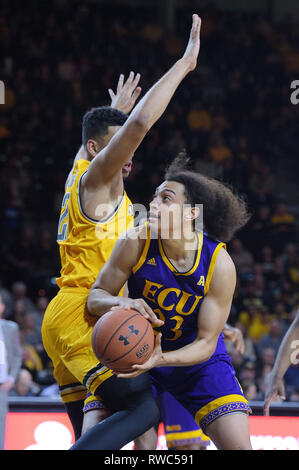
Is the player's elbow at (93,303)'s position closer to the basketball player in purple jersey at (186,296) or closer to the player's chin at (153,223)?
the basketball player in purple jersey at (186,296)

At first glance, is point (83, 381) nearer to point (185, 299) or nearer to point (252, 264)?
point (185, 299)

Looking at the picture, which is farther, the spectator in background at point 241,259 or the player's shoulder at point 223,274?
the spectator in background at point 241,259

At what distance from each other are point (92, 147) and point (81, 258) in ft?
2.12

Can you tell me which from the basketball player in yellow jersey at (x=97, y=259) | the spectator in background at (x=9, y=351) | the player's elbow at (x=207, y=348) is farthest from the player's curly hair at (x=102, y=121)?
the spectator in background at (x=9, y=351)

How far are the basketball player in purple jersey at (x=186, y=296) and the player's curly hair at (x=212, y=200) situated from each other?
1.0 inches

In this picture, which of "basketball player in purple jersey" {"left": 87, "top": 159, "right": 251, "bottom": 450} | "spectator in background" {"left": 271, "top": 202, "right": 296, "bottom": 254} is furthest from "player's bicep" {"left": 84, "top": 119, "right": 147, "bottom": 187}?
"spectator in background" {"left": 271, "top": 202, "right": 296, "bottom": 254}

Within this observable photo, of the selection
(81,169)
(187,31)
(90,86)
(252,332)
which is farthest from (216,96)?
(81,169)

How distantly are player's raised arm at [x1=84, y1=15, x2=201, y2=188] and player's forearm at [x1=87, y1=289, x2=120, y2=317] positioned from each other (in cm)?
56

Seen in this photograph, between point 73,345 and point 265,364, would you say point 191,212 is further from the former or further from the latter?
point 265,364

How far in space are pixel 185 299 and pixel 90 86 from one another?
9267 millimetres

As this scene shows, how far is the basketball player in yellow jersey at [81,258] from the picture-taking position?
3.15 metres

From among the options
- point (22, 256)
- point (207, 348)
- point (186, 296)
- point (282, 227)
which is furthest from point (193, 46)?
point (282, 227)

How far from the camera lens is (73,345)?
10.3ft

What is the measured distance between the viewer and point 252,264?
9.98 metres
